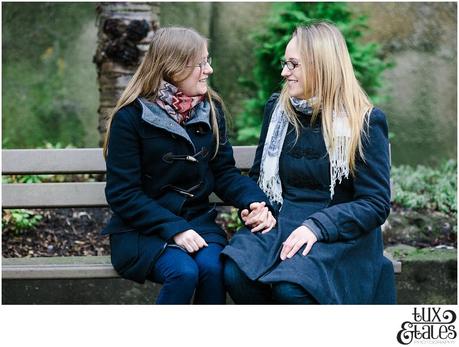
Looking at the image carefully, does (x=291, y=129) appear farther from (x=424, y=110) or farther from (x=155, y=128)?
(x=424, y=110)

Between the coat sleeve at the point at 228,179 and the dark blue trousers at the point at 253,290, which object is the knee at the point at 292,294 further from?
the coat sleeve at the point at 228,179

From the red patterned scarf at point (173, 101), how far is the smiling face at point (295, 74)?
428mm

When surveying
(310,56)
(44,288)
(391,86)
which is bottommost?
(44,288)

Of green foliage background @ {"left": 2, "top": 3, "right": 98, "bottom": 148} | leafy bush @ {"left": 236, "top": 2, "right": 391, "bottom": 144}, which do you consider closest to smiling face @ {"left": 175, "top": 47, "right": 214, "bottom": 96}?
leafy bush @ {"left": 236, "top": 2, "right": 391, "bottom": 144}

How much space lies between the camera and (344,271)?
3176 millimetres

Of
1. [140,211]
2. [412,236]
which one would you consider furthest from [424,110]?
[140,211]

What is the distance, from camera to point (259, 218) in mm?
3336

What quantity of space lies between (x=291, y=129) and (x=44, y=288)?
1571 millimetres

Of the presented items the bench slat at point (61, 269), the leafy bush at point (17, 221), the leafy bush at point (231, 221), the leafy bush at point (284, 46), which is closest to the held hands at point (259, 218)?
the bench slat at point (61, 269)

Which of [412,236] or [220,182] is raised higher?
[220,182]

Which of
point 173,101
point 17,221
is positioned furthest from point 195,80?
point 17,221

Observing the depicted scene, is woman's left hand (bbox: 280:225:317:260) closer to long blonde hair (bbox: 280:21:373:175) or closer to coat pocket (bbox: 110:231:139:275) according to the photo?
long blonde hair (bbox: 280:21:373:175)

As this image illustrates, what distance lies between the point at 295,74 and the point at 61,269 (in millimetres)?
1321

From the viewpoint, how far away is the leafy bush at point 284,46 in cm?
554
